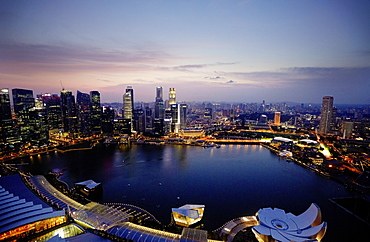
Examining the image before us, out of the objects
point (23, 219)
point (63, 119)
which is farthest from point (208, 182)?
point (63, 119)

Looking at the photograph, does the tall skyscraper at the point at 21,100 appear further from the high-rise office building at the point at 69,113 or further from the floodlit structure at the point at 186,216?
the floodlit structure at the point at 186,216

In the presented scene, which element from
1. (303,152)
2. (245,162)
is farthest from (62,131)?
(303,152)

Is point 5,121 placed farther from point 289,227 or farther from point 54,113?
point 289,227

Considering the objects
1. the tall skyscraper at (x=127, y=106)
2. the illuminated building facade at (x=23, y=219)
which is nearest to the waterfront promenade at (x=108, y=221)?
the illuminated building facade at (x=23, y=219)

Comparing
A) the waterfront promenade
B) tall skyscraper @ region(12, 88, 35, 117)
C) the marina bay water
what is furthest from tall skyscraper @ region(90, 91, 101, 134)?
the waterfront promenade

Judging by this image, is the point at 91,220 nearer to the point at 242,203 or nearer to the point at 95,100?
the point at 242,203

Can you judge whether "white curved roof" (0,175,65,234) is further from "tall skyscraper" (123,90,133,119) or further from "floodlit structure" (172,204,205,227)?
"tall skyscraper" (123,90,133,119)
